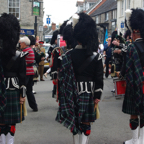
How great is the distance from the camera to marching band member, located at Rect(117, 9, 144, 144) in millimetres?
3727

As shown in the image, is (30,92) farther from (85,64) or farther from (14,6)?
(14,6)

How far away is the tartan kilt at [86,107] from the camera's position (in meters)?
3.67

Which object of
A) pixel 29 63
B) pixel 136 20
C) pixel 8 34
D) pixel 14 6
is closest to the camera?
pixel 8 34

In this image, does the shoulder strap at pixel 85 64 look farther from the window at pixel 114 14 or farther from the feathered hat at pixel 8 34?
the window at pixel 114 14

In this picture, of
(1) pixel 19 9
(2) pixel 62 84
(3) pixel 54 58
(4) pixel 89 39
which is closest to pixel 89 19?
(4) pixel 89 39

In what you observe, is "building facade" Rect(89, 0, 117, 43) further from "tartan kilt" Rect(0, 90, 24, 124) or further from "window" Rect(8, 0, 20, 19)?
"tartan kilt" Rect(0, 90, 24, 124)

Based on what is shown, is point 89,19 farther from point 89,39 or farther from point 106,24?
point 106,24

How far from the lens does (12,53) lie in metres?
3.63

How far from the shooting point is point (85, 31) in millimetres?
3674

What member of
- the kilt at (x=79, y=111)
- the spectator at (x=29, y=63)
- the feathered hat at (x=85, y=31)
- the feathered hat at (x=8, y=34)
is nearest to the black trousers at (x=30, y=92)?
the spectator at (x=29, y=63)

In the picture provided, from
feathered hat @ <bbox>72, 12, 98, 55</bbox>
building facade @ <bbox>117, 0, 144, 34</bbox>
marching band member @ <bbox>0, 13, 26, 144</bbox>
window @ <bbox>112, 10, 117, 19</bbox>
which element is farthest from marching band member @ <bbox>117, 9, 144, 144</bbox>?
window @ <bbox>112, 10, 117, 19</bbox>

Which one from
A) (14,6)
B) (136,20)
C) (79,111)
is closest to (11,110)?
(79,111)

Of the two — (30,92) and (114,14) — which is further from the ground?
(114,14)

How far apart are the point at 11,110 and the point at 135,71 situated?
1809mm
